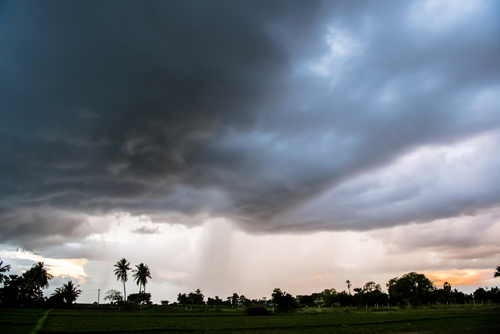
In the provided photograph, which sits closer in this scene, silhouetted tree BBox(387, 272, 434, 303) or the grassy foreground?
the grassy foreground

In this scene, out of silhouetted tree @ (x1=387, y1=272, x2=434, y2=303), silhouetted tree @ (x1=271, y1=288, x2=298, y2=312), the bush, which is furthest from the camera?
silhouetted tree @ (x1=387, y1=272, x2=434, y2=303)

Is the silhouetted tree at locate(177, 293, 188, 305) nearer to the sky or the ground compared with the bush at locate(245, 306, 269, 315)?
nearer to the ground

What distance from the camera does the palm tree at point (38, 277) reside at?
107m

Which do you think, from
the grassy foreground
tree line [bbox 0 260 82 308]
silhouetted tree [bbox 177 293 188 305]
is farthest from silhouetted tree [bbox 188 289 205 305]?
the grassy foreground

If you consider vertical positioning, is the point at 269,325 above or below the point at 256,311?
above

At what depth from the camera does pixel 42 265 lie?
4291 inches

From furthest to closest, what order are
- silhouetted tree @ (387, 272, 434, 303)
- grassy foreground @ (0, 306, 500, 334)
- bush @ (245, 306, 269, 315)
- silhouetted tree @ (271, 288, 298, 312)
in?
silhouetted tree @ (387, 272, 434, 303), silhouetted tree @ (271, 288, 298, 312), bush @ (245, 306, 269, 315), grassy foreground @ (0, 306, 500, 334)

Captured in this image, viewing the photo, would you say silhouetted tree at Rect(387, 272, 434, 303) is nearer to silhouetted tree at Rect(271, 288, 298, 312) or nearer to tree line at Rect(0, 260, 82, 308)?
silhouetted tree at Rect(271, 288, 298, 312)

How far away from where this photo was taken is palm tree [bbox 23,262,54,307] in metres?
107

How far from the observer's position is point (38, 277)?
106938 mm

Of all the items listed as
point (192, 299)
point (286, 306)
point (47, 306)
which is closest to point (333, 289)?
point (286, 306)

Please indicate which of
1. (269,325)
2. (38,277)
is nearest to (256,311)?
(269,325)

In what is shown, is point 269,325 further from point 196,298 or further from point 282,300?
point 196,298

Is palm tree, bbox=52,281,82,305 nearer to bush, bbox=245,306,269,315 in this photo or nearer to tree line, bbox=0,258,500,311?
tree line, bbox=0,258,500,311
